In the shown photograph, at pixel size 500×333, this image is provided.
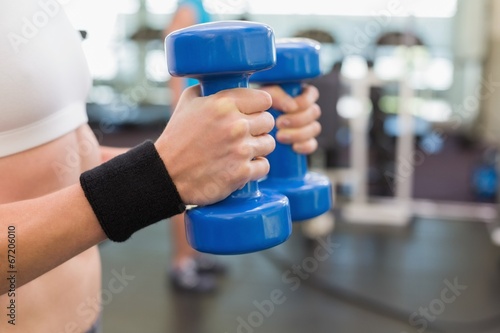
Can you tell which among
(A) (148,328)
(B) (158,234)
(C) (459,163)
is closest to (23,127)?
(A) (148,328)

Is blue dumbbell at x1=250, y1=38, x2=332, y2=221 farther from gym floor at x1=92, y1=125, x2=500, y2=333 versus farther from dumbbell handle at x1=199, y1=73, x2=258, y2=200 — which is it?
gym floor at x1=92, y1=125, x2=500, y2=333

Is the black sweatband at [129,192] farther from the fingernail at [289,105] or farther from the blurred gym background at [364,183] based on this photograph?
the blurred gym background at [364,183]

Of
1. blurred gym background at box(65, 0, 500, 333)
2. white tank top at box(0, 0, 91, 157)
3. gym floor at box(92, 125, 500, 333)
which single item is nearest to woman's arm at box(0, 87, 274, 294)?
white tank top at box(0, 0, 91, 157)

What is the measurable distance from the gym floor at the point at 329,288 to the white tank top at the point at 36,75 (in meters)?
1.58

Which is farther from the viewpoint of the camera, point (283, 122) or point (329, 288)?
point (329, 288)

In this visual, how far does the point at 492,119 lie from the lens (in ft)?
17.7

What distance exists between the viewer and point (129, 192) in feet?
1.72

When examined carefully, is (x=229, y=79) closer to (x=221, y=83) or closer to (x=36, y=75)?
(x=221, y=83)

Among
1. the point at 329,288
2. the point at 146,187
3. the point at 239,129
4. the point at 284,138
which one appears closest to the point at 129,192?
the point at 146,187

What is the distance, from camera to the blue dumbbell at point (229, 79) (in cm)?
55

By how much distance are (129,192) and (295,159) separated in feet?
1.23

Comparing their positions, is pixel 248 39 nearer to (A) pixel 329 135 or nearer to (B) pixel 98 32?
(A) pixel 329 135

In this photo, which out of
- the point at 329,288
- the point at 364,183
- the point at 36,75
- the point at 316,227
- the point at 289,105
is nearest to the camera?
the point at 36,75

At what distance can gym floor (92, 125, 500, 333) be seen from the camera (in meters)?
2.17
